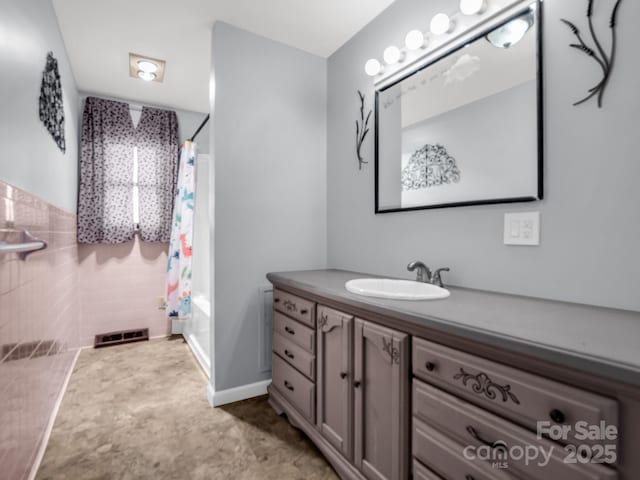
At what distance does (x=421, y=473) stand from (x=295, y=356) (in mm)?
870

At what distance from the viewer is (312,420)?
1.64 m

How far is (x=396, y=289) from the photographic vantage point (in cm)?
167

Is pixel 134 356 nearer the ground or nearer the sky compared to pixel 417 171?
nearer the ground

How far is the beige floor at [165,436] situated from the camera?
1502 mm

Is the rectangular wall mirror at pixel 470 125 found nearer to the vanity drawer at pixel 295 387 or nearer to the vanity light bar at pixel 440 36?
the vanity light bar at pixel 440 36

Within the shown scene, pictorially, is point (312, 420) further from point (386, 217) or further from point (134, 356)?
point (134, 356)

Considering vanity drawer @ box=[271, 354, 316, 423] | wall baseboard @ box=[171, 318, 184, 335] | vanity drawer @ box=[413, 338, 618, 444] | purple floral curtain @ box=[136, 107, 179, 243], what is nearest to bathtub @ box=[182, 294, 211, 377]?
wall baseboard @ box=[171, 318, 184, 335]

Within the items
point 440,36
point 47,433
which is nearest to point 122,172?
point 47,433

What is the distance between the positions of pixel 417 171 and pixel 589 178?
0.76 metres

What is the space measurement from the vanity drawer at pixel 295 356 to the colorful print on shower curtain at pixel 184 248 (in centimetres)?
124

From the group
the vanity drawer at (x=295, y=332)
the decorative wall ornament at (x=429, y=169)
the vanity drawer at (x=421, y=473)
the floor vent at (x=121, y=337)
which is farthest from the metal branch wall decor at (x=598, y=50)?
the floor vent at (x=121, y=337)

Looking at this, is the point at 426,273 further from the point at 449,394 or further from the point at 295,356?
the point at 295,356

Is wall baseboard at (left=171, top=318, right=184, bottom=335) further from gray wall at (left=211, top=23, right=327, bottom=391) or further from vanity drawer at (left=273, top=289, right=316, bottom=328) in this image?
vanity drawer at (left=273, top=289, right=316, bottom=328)

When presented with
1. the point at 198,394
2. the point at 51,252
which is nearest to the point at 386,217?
the point at 198,394
